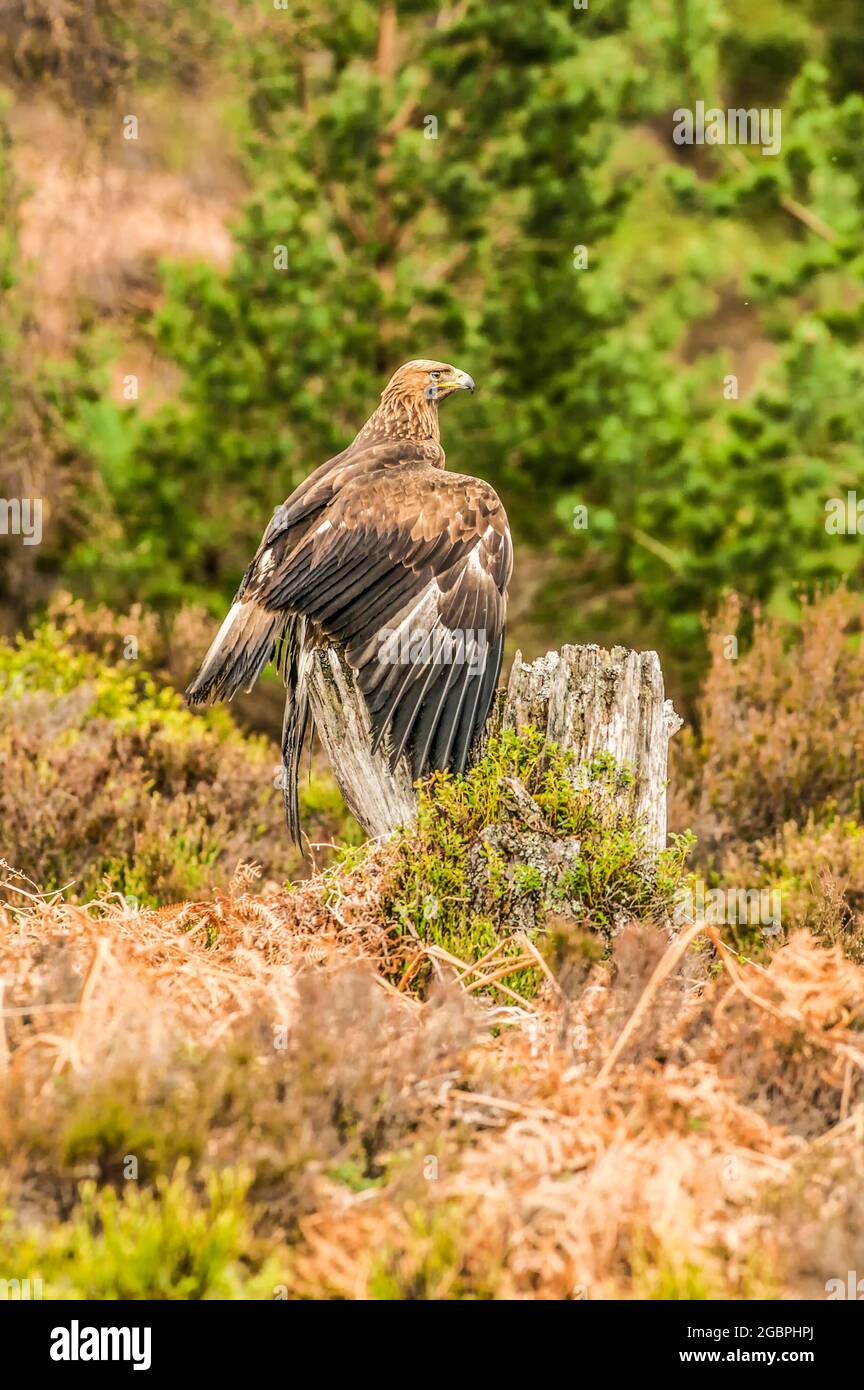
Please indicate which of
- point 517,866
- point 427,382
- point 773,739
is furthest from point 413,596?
point 773,739

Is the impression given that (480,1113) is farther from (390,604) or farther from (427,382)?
(427,382)

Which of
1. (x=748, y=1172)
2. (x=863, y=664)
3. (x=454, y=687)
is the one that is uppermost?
(x=863, y=664)

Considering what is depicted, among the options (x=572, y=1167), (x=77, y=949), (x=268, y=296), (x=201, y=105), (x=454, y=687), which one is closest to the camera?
(x=572, y=1167)

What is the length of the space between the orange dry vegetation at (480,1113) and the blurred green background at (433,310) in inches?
301

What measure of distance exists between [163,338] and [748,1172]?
1018cm

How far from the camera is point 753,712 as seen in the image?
9.22 m

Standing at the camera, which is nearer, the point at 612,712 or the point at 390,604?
the point at 612,712

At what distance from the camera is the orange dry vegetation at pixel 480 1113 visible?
365 cm

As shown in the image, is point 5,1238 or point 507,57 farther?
point 507,57

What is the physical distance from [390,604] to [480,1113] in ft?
7.72

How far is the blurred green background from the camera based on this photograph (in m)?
12.2

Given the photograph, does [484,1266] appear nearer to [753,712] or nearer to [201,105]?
[753,712]

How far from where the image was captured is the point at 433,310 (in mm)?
12625
